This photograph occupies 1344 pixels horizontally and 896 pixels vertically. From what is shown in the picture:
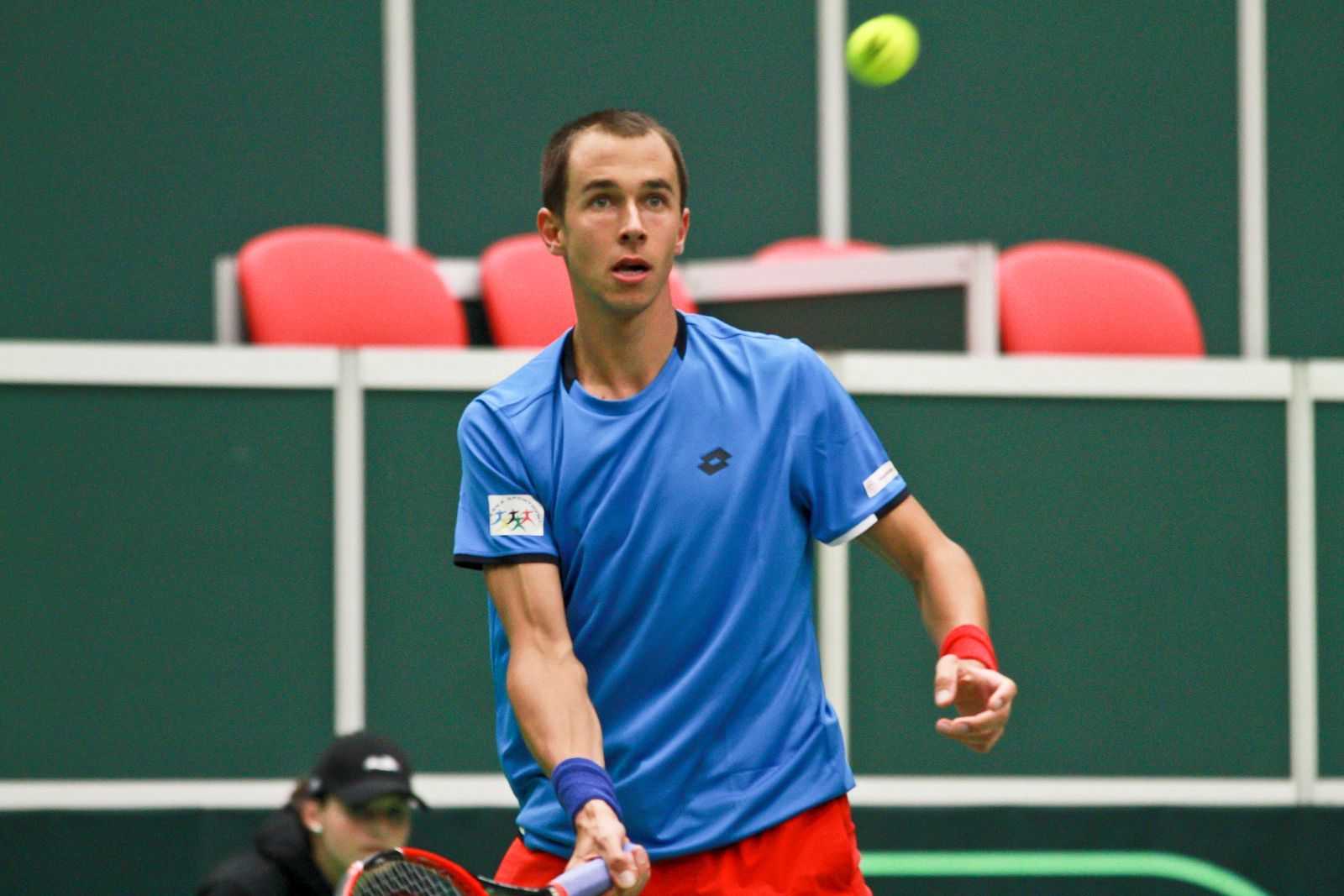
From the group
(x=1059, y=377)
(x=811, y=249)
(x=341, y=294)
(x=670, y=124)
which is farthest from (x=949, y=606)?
(x=670, y=124)

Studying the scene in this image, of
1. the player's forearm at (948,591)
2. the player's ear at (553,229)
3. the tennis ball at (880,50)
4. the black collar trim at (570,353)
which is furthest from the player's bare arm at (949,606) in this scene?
the tennis ball at (880,50)

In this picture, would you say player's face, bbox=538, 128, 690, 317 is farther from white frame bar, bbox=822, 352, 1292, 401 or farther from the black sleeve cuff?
white frame bar, bbox=822, 352, 1292, 401

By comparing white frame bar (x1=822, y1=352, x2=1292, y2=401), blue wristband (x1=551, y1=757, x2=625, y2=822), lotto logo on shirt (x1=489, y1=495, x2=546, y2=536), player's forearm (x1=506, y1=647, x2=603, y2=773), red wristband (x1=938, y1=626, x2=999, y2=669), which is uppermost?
white frame bar (x1=822, y1=352, x2=1292, y2=401)

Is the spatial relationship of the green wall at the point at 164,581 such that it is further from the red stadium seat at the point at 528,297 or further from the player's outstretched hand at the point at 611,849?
the player's outstretched hand at the point at 611,849

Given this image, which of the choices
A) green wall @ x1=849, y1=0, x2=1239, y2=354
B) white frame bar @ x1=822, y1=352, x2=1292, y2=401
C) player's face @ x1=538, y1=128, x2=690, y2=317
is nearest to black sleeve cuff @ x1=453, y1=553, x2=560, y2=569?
player's face @ x1=538, y1=128, x2=690, y2=317

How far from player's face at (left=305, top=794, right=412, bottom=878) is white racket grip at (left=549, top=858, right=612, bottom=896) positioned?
67.2 inches

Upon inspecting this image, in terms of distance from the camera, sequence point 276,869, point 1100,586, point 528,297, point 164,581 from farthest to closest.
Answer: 1. point 528,297
2. point 1100,586
3. point 164,581
4. point 276,869

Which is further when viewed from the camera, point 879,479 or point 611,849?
point 879,479

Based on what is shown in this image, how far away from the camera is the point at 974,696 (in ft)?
8.53

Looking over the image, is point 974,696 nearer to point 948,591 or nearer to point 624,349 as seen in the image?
point 948,591

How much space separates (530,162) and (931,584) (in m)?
5.12

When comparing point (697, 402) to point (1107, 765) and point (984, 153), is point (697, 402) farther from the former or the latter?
point (984, 153)

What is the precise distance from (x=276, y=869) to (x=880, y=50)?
346cm

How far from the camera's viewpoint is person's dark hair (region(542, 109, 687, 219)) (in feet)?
9.09
